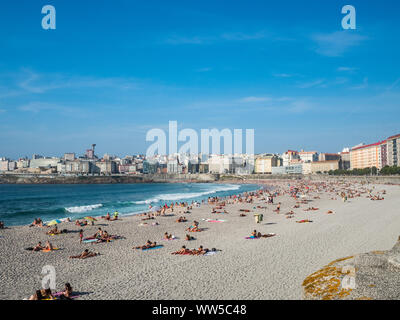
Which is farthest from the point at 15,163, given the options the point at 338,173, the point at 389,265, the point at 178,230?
the point at 389,265

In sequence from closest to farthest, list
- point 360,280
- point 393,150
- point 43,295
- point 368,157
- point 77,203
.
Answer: point 360,280 → point 43,295 → point 77,203 → point 393,150 → point 368,157

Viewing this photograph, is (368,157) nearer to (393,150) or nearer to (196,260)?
(393,150)

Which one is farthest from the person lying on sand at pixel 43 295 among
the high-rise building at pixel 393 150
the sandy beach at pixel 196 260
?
the high-rise building at pixel 393 150

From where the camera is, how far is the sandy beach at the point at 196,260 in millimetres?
7938

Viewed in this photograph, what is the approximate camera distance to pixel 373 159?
96000mm

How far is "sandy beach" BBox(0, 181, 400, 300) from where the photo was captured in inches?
313

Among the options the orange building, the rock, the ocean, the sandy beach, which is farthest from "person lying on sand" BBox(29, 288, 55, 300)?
the orange building

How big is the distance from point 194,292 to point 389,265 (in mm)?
4539

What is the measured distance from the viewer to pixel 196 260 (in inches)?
421

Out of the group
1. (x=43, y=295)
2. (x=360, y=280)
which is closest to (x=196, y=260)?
(x=43, y=295)

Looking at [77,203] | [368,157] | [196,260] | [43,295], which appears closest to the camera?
[43,295]

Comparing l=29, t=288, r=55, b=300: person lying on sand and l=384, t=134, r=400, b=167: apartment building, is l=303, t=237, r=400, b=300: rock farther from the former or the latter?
l=384, t=134, r=400, b=167: apartment building
